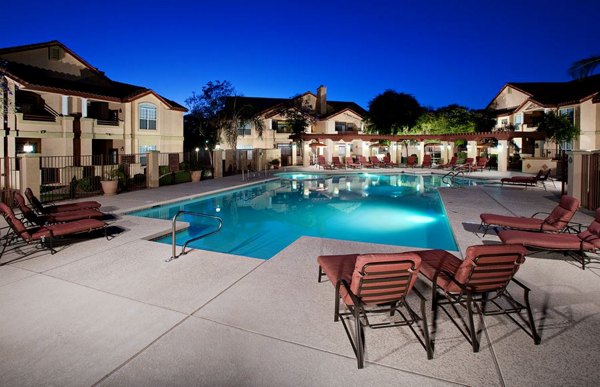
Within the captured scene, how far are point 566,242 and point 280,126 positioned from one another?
38.6 meters

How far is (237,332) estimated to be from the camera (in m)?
3.96

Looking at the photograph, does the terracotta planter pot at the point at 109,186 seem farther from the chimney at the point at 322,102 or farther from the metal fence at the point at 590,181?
the chimney at the point at 322,102

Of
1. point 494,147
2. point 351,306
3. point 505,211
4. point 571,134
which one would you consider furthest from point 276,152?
point 351,306

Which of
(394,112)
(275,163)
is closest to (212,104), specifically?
(275,163)

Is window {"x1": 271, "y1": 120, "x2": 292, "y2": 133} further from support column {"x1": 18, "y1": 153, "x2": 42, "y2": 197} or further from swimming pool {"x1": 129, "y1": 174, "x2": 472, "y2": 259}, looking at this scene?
support column {"x1": 18, "y1": 153, "x2": 42, "y2": 197}

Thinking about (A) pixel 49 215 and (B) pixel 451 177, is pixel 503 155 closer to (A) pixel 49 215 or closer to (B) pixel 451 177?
(B) pixel 451 177

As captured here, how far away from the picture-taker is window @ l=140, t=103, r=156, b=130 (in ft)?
92.2

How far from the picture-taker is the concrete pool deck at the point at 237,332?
325 centimetres

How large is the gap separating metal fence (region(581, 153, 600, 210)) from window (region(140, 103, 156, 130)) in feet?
88.2

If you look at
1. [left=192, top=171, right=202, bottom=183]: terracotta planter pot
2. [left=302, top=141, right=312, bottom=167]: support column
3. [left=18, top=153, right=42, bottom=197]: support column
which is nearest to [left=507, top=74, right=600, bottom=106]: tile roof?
[left=302, top=141, right=312, bottom=167]: support column

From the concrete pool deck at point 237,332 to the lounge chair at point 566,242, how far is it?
0.25m

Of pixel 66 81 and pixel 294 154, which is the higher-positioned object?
pixel 66 81

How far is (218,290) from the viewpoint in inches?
202

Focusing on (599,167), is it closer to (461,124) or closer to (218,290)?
(218,290)
